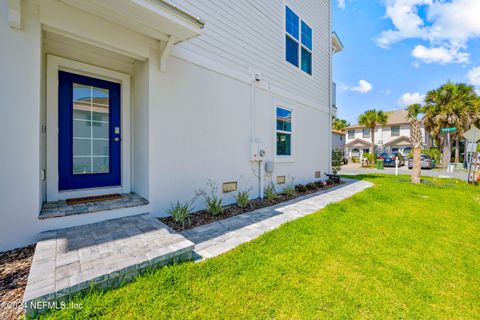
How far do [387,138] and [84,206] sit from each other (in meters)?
32.7

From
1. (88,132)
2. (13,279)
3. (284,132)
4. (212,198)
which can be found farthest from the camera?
(284,132)

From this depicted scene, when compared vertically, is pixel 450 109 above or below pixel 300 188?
above

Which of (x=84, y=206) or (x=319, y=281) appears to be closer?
(x=319, y=281)

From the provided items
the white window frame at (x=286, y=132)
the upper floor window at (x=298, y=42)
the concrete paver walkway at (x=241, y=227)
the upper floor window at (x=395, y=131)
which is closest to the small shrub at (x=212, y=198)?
the concrete paver walkway at (x=241, y=227)

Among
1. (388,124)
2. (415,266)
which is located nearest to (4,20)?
(415,266)

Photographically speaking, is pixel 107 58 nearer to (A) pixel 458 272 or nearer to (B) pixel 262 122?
(B) pixel 262 122

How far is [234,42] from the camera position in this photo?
16.4ft

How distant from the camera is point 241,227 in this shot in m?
3.59

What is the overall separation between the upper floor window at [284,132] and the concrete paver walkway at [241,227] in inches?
74.9

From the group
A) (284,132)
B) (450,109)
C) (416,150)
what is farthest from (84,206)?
(450,109)

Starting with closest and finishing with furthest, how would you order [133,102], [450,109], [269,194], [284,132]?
[133,102] < [269,194] < [284,132] < [450,109]

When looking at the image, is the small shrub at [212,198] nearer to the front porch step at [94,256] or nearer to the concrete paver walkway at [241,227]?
the concrete paver walkway at [241,227]

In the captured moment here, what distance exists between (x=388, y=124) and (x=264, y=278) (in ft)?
104

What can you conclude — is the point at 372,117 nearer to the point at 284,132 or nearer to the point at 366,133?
the point at 366,133
